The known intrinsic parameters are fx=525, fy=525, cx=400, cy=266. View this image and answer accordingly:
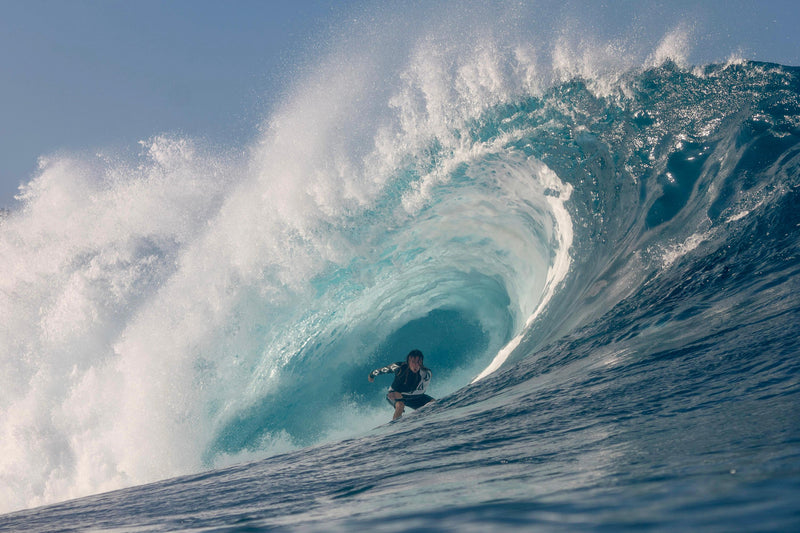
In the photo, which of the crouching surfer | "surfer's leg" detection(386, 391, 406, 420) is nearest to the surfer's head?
the crouching surfer

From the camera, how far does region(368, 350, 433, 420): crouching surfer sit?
7941mm

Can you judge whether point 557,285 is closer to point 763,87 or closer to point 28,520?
point 763,87

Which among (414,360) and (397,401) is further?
(397,401)

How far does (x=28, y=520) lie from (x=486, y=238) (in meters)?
8.78

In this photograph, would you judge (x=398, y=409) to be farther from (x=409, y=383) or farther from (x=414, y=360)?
(x=414, y=360)

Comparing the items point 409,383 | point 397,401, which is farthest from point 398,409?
point 409,383

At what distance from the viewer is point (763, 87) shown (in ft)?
25.7

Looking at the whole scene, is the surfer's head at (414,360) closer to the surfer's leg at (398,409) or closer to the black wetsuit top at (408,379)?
the black wetsuit top at (408,379)

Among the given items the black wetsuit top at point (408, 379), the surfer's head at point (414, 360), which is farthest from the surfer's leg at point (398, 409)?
the surfer's head at point (414, 360)

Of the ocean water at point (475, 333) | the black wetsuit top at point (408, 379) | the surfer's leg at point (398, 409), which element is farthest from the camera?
the black wetsuit top at point (408, 379)

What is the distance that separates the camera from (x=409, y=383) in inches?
317

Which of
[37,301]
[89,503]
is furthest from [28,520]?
[37,301]

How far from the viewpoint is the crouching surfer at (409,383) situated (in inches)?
313

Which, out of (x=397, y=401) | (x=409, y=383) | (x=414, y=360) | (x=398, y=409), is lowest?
(x=398, y=409)
